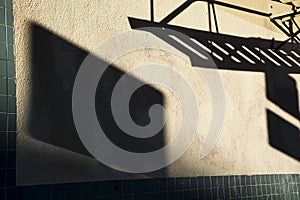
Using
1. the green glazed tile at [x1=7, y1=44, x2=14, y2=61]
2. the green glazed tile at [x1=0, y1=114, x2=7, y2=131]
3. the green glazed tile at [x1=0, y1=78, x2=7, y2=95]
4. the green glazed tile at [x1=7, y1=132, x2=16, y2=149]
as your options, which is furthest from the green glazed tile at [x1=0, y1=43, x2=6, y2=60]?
the green glazed tile at [x1=7, y1=132, x2=16, y2=149]

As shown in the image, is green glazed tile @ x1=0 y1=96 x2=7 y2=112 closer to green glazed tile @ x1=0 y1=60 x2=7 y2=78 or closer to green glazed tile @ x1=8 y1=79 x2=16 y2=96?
green glazed tile @ x1=8 y1=79 x2=16 y2=96

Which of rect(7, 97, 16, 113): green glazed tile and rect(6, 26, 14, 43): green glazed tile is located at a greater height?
rect(6, 26, 14, 43): green glazed tile

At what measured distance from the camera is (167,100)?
598 centimetres

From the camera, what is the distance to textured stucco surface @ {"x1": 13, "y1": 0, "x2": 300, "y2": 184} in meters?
4.59

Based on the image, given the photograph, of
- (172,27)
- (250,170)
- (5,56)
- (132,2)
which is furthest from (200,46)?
(5,56)

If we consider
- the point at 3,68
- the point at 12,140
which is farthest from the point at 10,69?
the point at 12,140

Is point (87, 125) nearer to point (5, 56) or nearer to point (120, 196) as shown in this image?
point (120, 196)

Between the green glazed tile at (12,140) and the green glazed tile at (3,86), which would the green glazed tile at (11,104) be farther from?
the green glazed tile at (12,140)

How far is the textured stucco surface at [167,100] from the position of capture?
4594 mm

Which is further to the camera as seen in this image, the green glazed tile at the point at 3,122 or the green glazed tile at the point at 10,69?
the green glazed tile at the point at 10,69

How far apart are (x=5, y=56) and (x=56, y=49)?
0.64 metres

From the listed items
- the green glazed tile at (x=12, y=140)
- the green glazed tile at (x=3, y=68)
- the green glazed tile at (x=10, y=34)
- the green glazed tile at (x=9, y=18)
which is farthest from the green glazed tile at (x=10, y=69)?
the green glazed tile at (x=12, y=140)

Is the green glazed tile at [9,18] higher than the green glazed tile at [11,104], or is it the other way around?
the green glazed tile at [9,18]

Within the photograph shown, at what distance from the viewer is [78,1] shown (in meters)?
5.28
